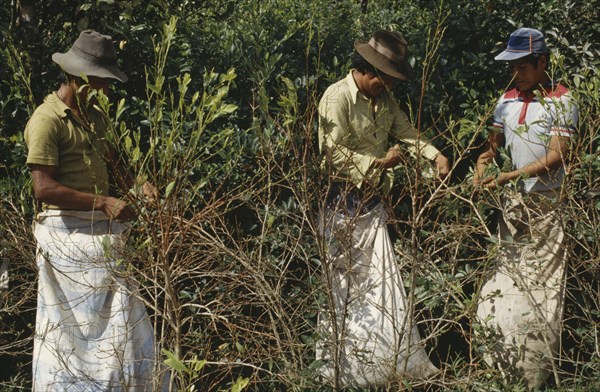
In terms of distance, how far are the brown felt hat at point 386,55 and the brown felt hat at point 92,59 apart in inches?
47.0

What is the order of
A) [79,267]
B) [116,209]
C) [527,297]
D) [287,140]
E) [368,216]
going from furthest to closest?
1. [368,216]
2. [527,297]
3. [287,140]
4. [79,267]
5. [116,209]

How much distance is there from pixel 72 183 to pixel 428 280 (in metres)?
1.75

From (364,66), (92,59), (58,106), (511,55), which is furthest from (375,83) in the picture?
(58,106)

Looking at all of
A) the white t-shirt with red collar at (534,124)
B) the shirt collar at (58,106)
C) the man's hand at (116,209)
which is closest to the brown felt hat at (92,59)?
the shirt collar at (58,106)

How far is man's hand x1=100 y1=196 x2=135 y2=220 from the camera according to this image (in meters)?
4.18

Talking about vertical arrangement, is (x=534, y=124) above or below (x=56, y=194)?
above

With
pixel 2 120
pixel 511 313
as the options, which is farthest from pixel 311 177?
pixel 2 120

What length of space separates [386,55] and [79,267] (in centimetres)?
178

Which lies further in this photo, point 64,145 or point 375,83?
point 375,83

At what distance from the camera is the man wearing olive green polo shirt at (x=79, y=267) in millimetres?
4352

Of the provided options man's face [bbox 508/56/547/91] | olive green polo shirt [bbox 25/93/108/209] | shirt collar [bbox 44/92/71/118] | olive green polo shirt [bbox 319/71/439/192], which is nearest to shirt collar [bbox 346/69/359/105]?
olive green polo shirt [bbox 319/71/439/192]

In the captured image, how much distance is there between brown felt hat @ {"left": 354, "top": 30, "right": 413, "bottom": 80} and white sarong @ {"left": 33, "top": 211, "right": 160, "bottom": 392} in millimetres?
1459

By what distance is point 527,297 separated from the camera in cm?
488

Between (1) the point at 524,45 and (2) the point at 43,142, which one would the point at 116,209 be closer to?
(2) the point at 43,142
